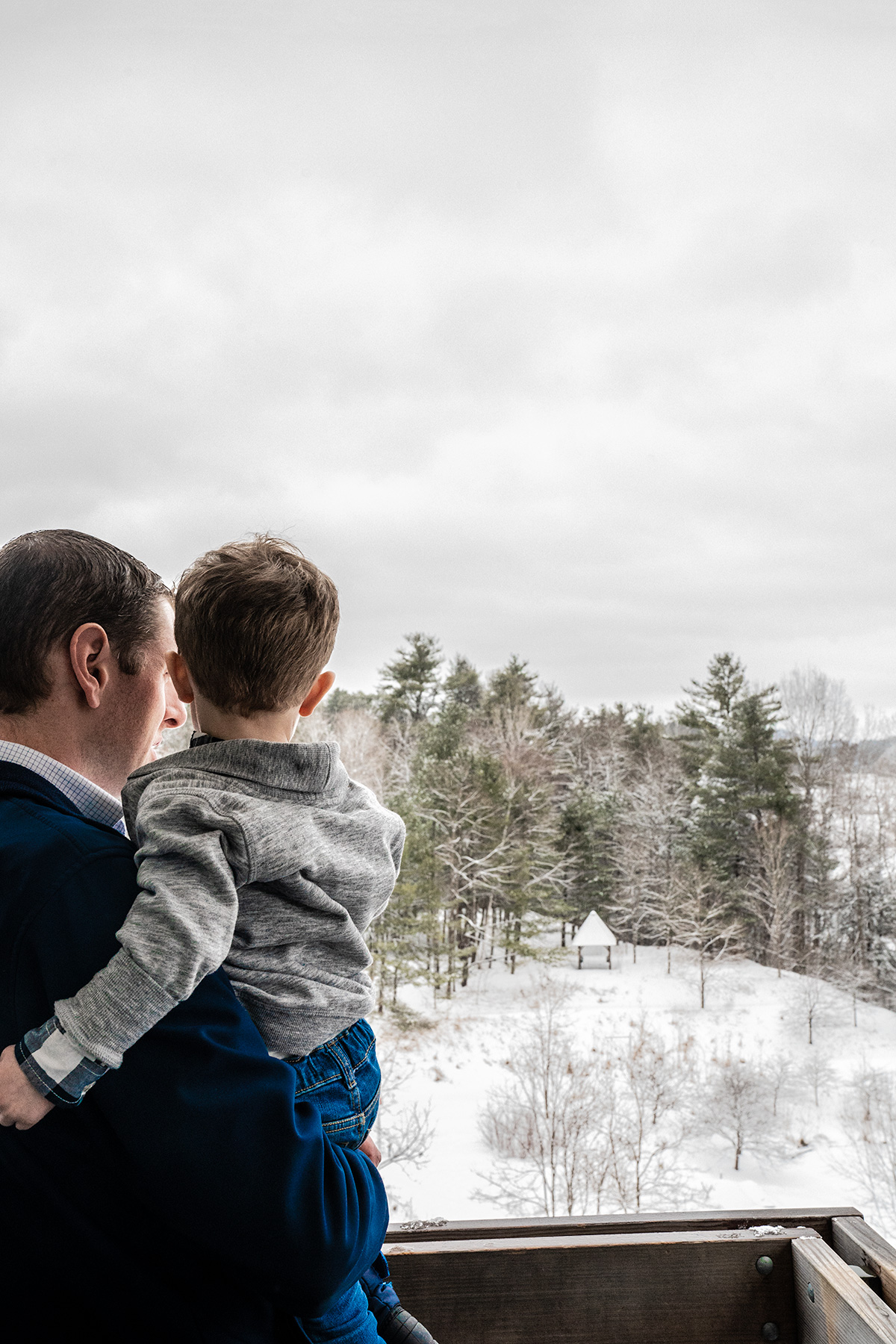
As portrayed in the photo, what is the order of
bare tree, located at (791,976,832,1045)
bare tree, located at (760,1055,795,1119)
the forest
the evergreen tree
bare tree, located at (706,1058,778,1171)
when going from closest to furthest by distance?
1. bare tree, located at (706,1058,778,1171)
2. bare tree, located at (760,1055,795,1119)
3. bare tree, located at (791,976,832,1045)
4. the forest
5. the evergreen tree

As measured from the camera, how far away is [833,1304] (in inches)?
26.5

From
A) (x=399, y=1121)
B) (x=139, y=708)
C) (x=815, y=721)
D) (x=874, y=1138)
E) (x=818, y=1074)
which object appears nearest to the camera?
(x=139, y=708)

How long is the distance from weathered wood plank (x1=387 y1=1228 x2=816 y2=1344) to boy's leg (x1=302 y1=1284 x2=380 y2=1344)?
15cm

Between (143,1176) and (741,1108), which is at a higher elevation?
(143,1176)

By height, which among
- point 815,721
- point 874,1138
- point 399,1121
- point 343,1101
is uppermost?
point 815,721

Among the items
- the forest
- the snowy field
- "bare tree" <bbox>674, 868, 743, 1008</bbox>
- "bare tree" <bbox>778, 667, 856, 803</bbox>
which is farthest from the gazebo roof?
"bare tree" <bbox>778, 667, 856, 803</bbox>

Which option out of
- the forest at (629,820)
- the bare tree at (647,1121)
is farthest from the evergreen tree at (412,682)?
the bare tree at (647,1121)

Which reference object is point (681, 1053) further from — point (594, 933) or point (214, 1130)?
point (214, 1130)

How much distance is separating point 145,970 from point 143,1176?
0.34 ft

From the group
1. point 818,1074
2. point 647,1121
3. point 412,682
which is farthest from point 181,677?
point 412,682

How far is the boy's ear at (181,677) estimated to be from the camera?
61 cm

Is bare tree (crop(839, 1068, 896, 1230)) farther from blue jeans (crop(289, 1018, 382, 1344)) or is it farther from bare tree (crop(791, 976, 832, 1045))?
blue jeans (crop(289, 1018, 382, 1344))

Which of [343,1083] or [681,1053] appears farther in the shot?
[681,1053]

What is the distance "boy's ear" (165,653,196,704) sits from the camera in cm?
61
